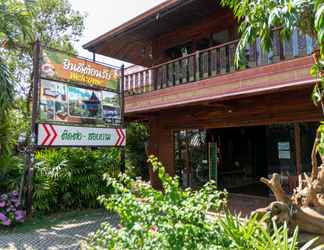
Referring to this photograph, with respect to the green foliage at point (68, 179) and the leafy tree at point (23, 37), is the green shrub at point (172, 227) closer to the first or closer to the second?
the green foliage at point (68, 179)

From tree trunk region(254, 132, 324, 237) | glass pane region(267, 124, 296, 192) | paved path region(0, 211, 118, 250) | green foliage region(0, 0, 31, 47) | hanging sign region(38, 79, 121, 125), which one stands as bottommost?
paved path region(0, 211, 118, 250)

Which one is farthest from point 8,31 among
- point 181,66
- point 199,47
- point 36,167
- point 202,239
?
point 202,239

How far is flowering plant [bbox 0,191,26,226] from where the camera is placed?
6.50 metres

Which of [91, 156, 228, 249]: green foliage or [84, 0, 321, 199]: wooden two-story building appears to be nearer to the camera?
[91, 156, 228, 249]: green foliage

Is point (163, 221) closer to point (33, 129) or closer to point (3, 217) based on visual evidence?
point (33, 129)

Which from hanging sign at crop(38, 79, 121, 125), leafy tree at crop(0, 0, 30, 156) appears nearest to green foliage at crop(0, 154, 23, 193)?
leafy tree at crop(0, 0, 30, 156)

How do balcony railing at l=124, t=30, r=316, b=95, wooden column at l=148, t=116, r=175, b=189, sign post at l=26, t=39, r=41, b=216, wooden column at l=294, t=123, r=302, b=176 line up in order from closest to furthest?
sign post at l=26, t=39, r=41, b=216 < balcony railing at l=124, t=30, r=316, b=95 < wooden column at l=294, t=123, r=302, b=176 < wooden column at l=148, t=116, r=175, b=189

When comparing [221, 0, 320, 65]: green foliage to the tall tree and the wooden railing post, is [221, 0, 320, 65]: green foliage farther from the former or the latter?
the wooden railing post

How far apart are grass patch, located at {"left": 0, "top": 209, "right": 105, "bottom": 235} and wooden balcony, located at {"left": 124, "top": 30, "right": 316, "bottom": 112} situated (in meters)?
3.88

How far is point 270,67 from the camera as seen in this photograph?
22.2 ft

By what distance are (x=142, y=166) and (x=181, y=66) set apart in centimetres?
701

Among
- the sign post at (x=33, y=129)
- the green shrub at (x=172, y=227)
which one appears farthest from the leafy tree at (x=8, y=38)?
the green shrub at (x=172, y=227)

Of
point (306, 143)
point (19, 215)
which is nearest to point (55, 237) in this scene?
point (19, 215)

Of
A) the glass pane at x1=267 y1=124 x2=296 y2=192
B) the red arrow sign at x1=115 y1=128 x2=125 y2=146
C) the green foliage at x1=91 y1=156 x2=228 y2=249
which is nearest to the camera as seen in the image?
the green foliage at x1=91 y1=156 x2=228 y2=249
